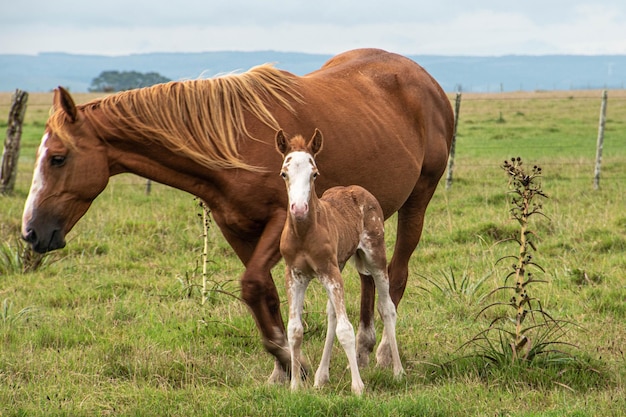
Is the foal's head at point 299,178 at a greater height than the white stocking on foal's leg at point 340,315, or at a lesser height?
greater

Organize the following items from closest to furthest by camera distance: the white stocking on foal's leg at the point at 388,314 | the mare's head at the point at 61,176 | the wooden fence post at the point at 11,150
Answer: the mare's head at the point at 61,176 → the white stocking on foal's leg at the point at 388,314 → the wooden fence post at the point at 11,150

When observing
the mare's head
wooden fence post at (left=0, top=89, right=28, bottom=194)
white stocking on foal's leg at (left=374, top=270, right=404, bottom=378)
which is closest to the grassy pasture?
white stocking on foal's leg at (left=374, top=270, right=404, bottom=378)

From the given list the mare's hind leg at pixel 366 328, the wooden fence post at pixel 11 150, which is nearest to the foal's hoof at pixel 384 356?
the mare's hind leg at pixel 366 328

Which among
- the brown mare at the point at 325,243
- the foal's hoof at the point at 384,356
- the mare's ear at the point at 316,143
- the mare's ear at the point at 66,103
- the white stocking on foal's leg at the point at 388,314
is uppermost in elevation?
the mare's ear at the point at 66,103

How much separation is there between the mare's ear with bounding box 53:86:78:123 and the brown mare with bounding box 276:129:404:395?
130 centimetres

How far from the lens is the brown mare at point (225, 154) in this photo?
486 cm

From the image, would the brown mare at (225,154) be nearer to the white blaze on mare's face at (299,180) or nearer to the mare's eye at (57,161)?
the mare's eye at (57,161)

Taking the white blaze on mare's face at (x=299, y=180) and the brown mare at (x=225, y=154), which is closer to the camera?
the white blaze on mare's face at (x=299, y=180)

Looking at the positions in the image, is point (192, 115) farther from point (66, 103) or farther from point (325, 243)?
point (325, 243)

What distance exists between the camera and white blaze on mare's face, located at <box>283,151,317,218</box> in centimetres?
422

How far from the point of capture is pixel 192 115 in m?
5.15

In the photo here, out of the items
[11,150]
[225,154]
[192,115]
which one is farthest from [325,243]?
[11,150]

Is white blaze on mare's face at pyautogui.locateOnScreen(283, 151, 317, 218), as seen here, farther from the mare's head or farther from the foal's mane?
the mare's head

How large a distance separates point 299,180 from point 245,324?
2215mm
